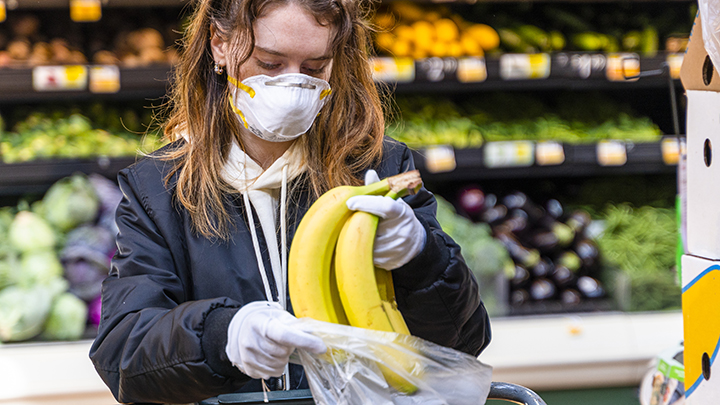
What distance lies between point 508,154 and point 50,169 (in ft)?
7.43

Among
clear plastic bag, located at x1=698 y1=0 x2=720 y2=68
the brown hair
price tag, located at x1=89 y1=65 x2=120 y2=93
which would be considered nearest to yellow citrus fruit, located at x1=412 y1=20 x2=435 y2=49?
price tag, located at x1=89 y1=65 x2=120 y2=93

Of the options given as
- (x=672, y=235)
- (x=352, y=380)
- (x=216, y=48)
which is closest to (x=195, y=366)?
(x=352, y=380)

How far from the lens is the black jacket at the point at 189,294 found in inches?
37.1

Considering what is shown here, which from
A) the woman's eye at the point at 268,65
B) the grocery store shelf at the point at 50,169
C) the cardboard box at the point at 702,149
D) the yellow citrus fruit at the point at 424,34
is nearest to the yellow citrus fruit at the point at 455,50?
the yellow citrus fruit at the point at 424,34

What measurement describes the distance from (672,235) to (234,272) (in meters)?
2.97

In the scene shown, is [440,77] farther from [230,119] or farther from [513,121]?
[230,119]

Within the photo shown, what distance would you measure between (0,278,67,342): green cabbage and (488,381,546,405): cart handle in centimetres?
223

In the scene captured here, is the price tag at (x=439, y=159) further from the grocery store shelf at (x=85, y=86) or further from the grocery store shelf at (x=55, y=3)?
the grocery store shelf at (x=55, y=3)

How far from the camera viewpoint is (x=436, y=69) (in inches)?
123

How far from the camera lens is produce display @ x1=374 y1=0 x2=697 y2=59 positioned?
3.38 m

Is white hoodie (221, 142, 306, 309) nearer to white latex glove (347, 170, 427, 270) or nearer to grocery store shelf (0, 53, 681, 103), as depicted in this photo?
white latex glove (347, 170, 427, 270)

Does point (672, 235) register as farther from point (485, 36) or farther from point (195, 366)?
point (195, 366)

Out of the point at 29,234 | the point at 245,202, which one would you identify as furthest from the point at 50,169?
the point at 245,202

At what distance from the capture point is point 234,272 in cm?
124
